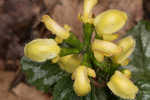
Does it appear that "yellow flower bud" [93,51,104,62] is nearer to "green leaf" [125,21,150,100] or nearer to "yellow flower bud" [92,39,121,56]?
A: "yellow flower bud" [92,39,121,56]

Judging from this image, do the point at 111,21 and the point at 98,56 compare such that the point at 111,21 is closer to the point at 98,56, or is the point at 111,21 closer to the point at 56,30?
the point at 98,56

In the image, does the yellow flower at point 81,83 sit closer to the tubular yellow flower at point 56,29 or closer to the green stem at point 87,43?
the green stem at point 87,43

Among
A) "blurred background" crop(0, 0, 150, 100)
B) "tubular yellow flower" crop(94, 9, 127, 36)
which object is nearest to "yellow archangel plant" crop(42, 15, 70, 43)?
"tubular yellow flower" crop(94, 9, 127, 36)

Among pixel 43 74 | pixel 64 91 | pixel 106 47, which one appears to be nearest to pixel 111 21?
pixel 106 47

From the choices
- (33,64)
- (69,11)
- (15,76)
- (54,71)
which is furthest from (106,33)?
(15,76)

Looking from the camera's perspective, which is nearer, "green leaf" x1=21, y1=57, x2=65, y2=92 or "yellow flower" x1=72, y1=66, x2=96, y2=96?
"yellow flower" x1=72, y1=66, x2=96, y2=96

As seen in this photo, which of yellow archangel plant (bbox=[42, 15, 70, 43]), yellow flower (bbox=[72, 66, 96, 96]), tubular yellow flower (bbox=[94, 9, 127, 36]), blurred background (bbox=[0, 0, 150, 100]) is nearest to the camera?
yellow flower (bbox=[72, 66, 96, 96])

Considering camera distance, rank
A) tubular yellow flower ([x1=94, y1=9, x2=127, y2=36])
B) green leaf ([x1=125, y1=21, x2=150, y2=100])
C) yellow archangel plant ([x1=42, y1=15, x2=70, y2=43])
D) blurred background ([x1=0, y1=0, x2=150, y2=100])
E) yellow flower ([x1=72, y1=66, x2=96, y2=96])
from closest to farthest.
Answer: yellow flower ([x1=72, y1=66, x2=96, y2=96]) < tubular yellow flower ([x1=94, y1=9, x2=127, y2=36]) < yellow archangel plant ([x1=42, y1=15, x2=70, y2=43]) < green leaf ([x1=125, y1=21, x2=150, y2=100]) < blurred background ([x1=0, y1=0, x2=150, y2=100])
